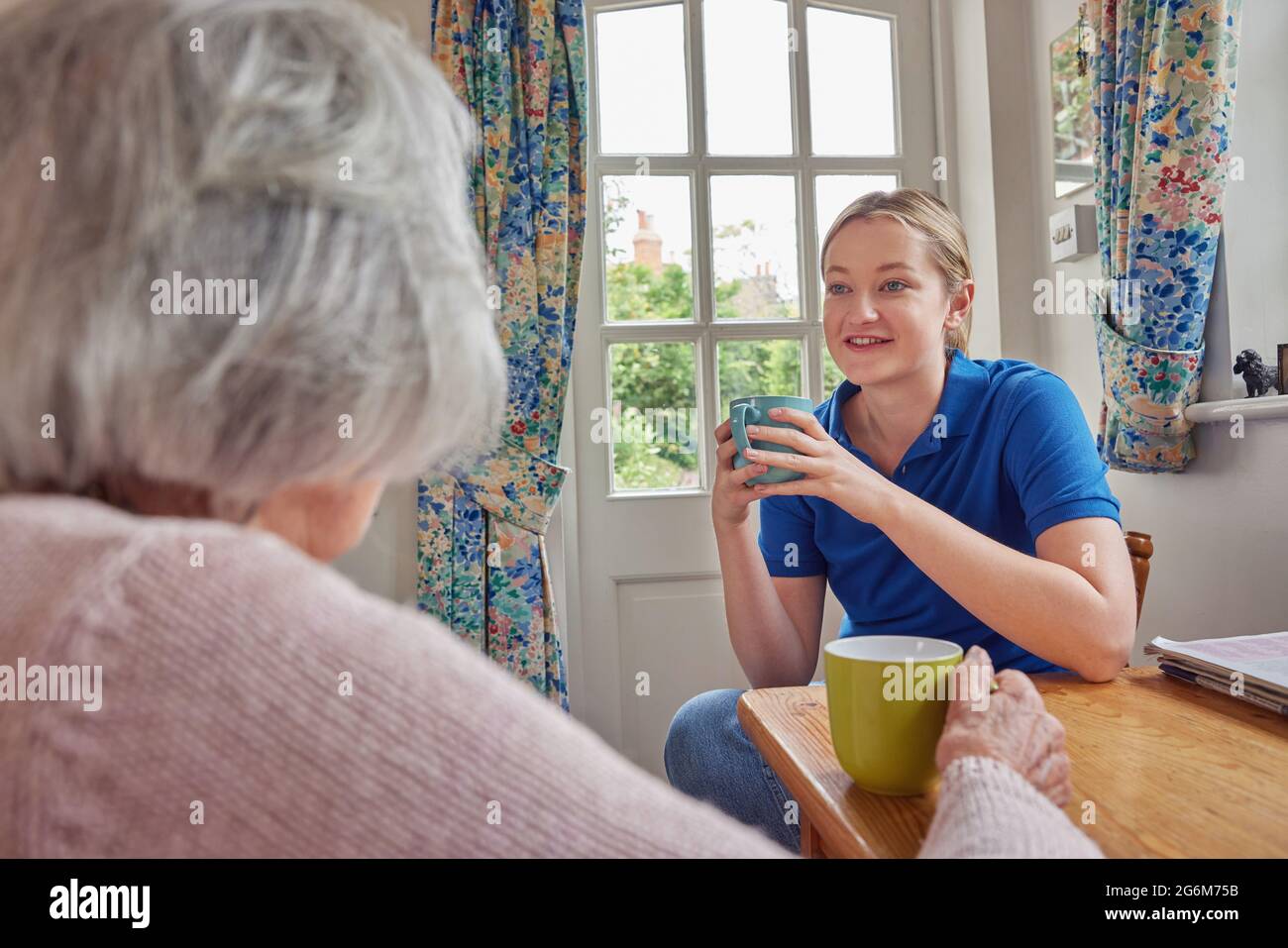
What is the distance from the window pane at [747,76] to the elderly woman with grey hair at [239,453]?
2.05m

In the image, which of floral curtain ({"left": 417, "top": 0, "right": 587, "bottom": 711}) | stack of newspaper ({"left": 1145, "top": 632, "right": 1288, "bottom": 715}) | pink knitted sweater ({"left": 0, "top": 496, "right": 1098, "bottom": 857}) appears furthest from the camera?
floral curtain ({"left": 417, "top": 0, "right": 587, "bottom": 711})

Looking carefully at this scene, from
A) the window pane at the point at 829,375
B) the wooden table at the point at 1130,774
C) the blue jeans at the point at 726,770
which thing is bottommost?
the blue jeans at the point at 726,770

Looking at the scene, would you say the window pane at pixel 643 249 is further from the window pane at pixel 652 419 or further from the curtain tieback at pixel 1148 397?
the curtain tieback at pixel 1148 397

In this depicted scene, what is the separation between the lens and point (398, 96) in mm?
431

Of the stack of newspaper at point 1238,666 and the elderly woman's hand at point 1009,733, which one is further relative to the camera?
the stack of newspaper at point 1238,666

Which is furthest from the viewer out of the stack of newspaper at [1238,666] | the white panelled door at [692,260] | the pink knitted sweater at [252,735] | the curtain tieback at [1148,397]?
the white panelled door at [692,260]

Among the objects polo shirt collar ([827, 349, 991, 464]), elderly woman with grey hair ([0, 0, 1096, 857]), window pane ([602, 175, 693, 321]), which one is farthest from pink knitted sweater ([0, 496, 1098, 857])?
window pane ([602, 175, 693, 321])

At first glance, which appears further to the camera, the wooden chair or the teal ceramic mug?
the wooden chair

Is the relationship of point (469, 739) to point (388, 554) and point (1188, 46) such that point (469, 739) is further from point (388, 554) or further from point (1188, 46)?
point (388, 554)

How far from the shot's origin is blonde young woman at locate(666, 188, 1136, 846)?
36.3 inches

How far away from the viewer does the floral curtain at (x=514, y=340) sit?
2.08m

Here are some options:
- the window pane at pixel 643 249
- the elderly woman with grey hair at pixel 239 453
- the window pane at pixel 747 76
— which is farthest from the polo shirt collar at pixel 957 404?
the window pane at pixel 747 76

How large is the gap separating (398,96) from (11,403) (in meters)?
0.23

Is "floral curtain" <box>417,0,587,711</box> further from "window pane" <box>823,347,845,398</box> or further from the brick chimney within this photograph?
"window pane" <box>823,347,845,398</box>
